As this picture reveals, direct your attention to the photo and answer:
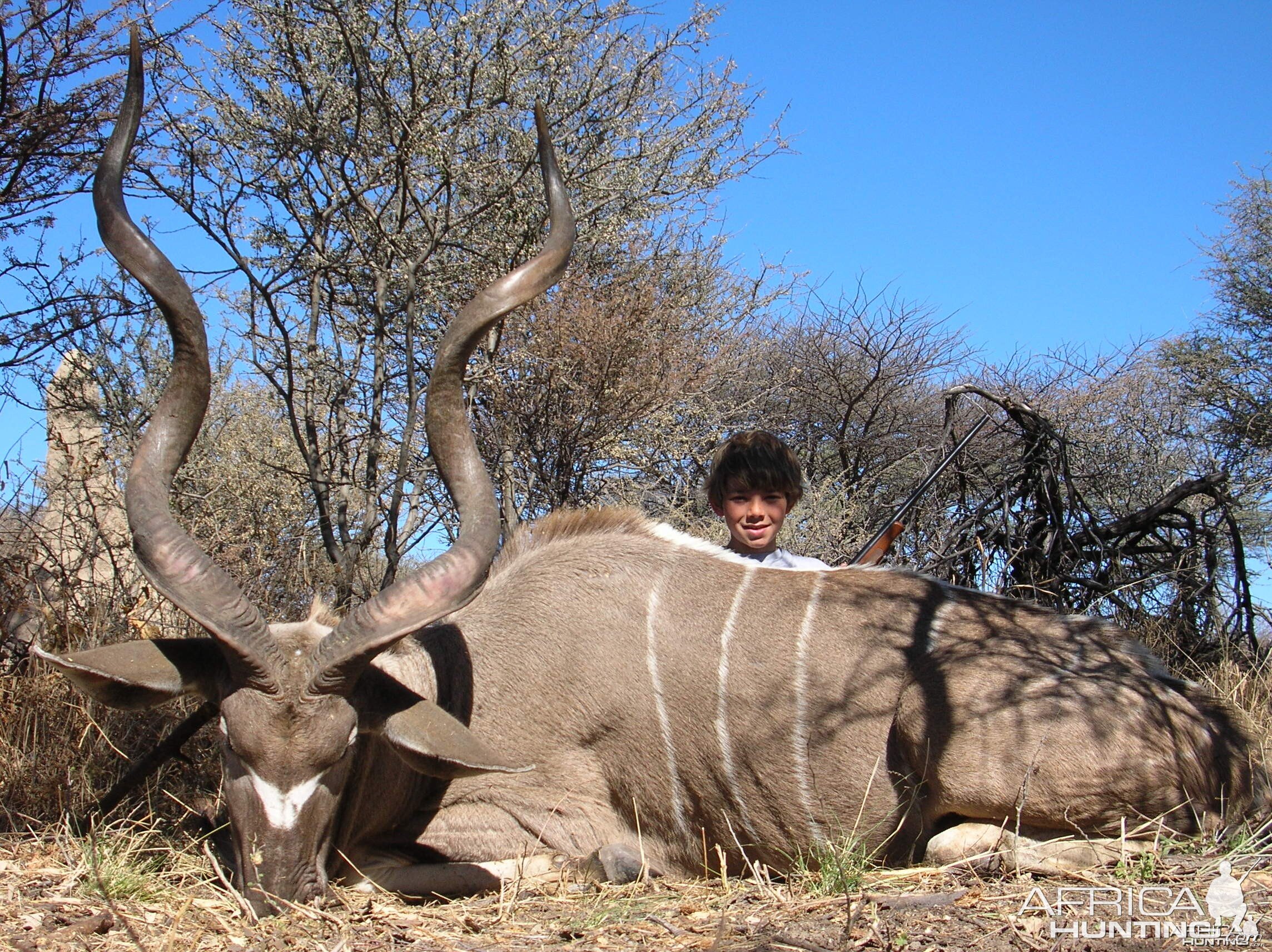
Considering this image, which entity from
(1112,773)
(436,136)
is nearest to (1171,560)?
(1112,773)

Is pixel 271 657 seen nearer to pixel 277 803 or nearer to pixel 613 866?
pixel 277 803

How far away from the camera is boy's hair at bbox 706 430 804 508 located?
386 centimetres

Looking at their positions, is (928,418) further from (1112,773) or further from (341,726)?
(341,726)

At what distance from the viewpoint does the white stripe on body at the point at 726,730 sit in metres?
3.01

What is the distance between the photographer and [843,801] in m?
2.92

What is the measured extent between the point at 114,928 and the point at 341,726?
24.7 inches

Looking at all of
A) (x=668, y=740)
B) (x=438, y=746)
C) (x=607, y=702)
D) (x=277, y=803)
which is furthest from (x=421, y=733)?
(x=668, y=740)

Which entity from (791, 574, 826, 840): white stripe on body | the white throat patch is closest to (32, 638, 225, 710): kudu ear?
the white throat patch

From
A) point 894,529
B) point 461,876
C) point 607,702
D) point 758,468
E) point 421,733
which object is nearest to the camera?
point 421,733

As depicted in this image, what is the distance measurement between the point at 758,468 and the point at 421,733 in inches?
66.2

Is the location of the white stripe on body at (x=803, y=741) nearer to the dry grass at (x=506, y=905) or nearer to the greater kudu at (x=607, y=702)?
the greater kudu at (x=607, y=702)

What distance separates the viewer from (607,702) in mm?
3098

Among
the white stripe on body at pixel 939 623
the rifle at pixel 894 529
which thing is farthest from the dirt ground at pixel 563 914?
the rifle at pixel 894 529

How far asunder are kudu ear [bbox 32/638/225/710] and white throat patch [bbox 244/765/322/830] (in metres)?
0.31
